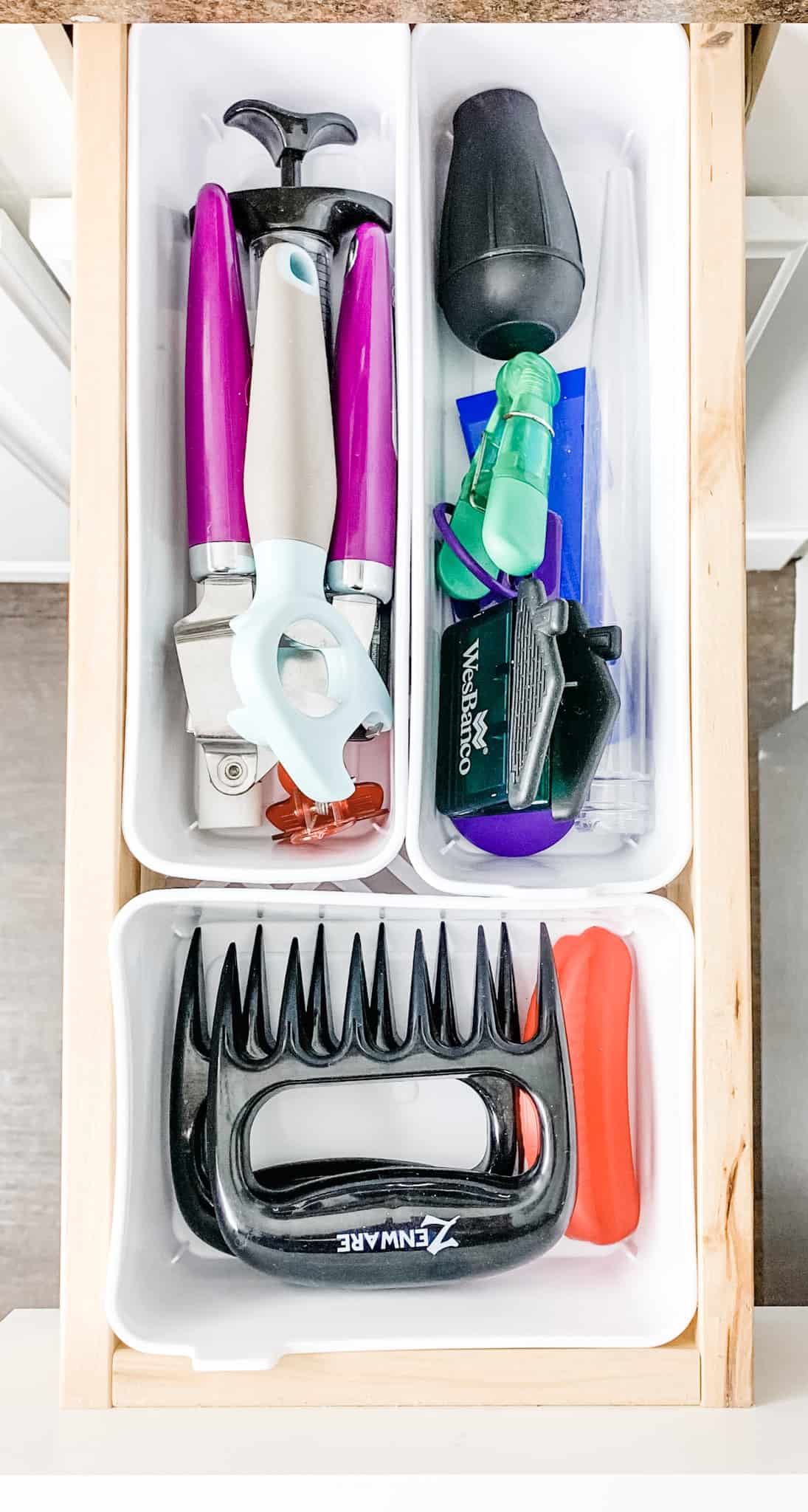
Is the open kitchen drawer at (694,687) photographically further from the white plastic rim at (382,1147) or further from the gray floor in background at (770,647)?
the gray floor in background at (770,647)

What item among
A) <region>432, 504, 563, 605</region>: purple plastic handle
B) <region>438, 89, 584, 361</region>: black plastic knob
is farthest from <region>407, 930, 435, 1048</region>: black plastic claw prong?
<region>438, 89, 584, 361</region>: black plastic knob

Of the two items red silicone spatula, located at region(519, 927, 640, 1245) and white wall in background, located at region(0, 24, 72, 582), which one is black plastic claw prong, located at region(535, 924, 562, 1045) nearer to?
red silicone spatula, located at region(519, 927, 640, 1245)

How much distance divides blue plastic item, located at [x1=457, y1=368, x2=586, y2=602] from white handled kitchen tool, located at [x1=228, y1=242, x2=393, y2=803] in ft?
0.52

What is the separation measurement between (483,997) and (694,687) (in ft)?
0.80

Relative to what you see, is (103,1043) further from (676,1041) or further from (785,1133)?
(785,1133)

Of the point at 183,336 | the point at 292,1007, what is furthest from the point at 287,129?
the point at 292,1007

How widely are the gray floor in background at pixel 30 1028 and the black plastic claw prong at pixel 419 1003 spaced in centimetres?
59

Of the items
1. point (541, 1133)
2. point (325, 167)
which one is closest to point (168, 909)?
point (541, 1133)

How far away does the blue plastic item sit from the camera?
0.75m

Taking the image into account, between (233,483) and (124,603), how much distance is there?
0.10m

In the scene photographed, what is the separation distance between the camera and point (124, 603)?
66 cm

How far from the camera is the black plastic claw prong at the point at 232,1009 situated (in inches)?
28.0

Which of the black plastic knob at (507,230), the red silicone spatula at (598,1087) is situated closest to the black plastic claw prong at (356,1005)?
the red silicone spatula at (598,1087)

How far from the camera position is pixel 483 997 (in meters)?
0.74
